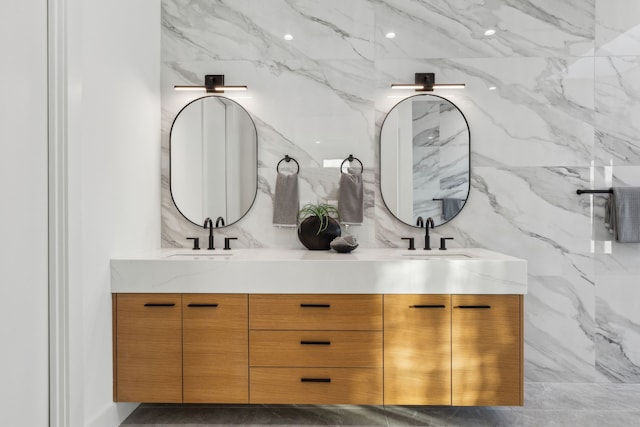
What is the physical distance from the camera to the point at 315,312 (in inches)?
86.0

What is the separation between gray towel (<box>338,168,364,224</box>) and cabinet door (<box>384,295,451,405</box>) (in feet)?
2.25

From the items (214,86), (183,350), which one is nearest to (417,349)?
(183,350)

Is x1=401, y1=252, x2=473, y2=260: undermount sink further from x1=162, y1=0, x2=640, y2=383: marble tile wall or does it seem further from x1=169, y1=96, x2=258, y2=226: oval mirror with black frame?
x1=169, y1=96, x2=258, y2=226: oval mirror with black frame

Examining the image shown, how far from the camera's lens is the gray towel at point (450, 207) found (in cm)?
275

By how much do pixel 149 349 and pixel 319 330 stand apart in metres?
0.86

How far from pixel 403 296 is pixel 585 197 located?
1.45m

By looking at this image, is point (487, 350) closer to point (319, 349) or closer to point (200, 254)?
point (319, 349)

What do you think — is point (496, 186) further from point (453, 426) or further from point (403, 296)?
point (453, 426)

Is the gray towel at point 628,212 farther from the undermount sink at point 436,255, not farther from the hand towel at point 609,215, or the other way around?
the undermount sink at point 436,255

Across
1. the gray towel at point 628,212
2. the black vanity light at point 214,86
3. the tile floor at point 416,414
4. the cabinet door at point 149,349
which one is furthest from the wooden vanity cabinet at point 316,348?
the gray towel at point 628,212

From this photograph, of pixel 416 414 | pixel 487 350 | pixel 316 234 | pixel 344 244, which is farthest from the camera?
pixel 316 234

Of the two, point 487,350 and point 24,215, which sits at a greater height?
point 24,215

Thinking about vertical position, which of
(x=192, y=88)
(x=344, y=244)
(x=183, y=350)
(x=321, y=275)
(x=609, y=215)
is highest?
(x=192, y=88)

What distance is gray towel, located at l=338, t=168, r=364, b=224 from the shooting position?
8.93 ft
